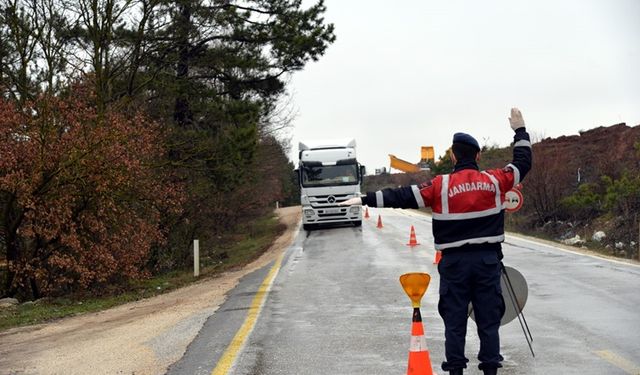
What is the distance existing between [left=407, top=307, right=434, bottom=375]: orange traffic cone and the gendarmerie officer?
0.50 ft

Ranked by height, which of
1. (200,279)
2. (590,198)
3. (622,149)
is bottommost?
(200,279)

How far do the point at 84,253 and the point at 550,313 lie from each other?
451 inches

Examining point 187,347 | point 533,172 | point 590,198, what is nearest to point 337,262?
point 187,347

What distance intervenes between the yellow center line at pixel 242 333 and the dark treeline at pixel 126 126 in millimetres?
5172

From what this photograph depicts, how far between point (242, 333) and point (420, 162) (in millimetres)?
87162

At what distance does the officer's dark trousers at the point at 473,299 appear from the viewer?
5.55m

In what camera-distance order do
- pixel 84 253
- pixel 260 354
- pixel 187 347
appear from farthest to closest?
pixel 84 253
pixel 187 347
pixel 260 354

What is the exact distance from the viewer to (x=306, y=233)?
104 ft

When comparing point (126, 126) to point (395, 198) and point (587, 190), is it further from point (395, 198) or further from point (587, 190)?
point (587, 190)

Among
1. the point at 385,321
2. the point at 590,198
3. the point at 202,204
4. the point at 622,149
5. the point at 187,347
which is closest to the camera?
the point at 187,347

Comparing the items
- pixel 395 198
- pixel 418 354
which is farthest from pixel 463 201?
pixel 418 354

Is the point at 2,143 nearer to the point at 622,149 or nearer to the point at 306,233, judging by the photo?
the point at 306,233

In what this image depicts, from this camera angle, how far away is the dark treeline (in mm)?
17156

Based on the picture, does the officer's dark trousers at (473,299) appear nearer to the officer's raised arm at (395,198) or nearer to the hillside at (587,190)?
the officer's raised arm at (395,198)
